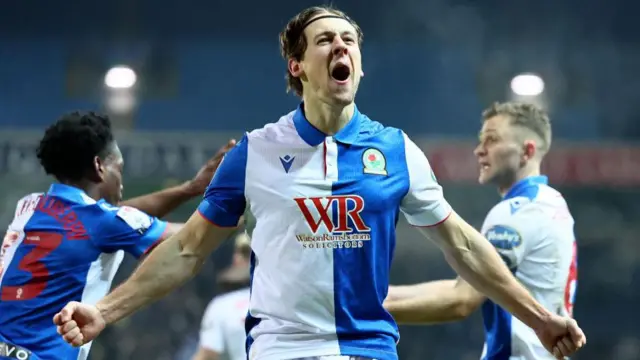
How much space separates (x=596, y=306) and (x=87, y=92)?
4.61 metres

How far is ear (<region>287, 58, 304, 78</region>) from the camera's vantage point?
3002 mm

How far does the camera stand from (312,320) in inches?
107

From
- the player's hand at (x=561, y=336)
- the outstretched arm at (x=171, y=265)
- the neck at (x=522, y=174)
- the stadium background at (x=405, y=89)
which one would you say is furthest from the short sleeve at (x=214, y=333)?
the player's hand at (x=561, y=336)

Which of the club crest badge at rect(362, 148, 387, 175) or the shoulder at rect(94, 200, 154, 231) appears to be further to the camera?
the shoulder at rect(94, 200, 154, 231)

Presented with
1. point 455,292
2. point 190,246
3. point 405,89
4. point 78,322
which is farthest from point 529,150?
point 405,89

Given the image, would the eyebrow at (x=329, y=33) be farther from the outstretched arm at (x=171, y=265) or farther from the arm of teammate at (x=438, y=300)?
the arm of teammate at (x=438, y=300)

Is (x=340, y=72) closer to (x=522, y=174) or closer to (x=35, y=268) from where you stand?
(x=35, y=268)

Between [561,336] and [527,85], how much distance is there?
6.51m

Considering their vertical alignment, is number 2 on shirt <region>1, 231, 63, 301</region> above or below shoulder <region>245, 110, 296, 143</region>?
below

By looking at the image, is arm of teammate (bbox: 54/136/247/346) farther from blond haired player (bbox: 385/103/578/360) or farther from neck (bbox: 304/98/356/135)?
blond haired player (bbox: 385/103/578/360)

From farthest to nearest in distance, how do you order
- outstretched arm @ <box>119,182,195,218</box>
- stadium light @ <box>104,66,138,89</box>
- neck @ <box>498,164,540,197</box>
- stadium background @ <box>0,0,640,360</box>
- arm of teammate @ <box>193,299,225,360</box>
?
stadium light @ <box>104,66,138,89</box>
stadium background @ <box>0,0,640,360</box>
arm of teammate @ <box>193,299,225,360</box>
neck @ <box>498,164,540,197</box>
outstretched arm @ <box>119,182,195,218</box>

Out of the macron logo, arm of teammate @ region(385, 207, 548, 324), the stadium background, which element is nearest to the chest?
the macron logo

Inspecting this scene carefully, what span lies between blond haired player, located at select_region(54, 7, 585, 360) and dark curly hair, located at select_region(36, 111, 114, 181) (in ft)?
3.23

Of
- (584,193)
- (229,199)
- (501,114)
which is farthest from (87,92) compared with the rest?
(229,199)
